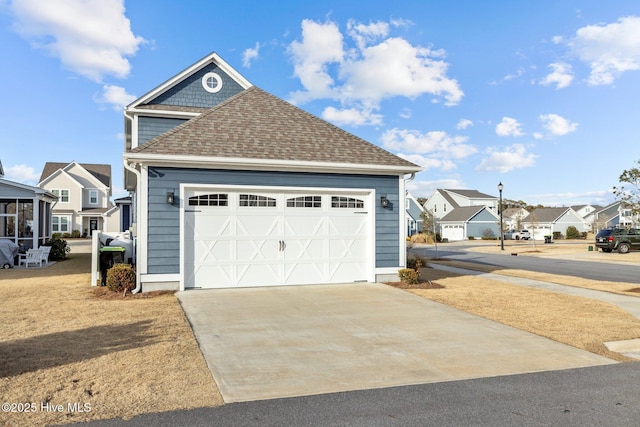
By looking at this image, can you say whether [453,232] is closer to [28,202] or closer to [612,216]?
[612,216]

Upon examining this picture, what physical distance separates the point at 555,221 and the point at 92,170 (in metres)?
60.7

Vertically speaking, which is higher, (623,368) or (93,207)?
(93,207)

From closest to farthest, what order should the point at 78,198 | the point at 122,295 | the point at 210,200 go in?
the point at 122,295, the point at 210,200, the point at 78,198

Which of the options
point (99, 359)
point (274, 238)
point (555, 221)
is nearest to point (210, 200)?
point (274, 238)

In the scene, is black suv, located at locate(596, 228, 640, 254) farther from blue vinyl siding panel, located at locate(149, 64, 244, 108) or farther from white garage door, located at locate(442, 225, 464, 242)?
blue vinyl siding panel, located at locate(149, 64, 244, 108)

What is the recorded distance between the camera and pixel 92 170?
160ft

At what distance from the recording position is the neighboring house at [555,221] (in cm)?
6444

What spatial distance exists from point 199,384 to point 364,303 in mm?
5606

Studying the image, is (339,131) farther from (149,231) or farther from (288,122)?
(149,231)

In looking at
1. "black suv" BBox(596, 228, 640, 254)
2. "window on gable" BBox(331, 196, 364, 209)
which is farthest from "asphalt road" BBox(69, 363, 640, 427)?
"black suv" BBox(596, 228, 640, 254)

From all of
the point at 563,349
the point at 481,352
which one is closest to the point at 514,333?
the point at 563,349

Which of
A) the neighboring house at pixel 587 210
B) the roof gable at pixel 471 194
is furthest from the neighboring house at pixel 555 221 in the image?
the neighboring house at pixel 587 210

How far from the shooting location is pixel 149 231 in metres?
11.1

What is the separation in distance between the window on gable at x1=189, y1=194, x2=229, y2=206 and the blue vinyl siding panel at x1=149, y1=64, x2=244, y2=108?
21.9ft
